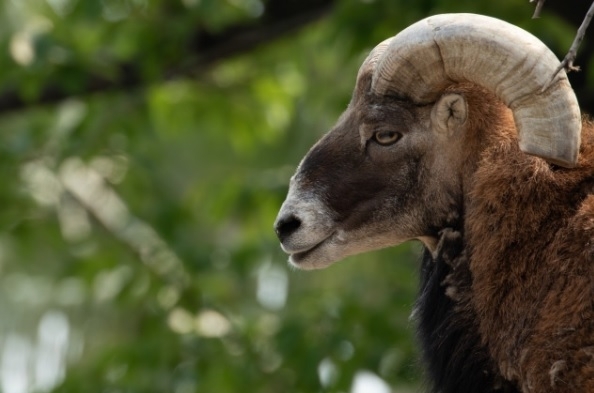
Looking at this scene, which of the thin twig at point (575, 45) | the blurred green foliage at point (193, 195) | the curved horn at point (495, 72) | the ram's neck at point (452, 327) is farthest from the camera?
the blurred green foliage at point (193, 195)

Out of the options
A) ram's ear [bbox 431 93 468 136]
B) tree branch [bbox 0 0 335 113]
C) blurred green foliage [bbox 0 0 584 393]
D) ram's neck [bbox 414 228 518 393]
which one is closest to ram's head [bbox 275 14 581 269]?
ram's ear [bbox 431 93 468 136]

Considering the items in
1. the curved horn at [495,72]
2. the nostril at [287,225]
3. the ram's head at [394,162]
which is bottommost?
the nostril at [287,225]

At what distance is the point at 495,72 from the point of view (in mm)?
6383

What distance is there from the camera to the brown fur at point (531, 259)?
19.8 feet

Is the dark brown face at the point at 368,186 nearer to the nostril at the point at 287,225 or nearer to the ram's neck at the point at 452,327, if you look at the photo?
the nostril at the point at 287,225

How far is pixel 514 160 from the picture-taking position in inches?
258

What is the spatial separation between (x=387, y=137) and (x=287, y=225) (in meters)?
0.62

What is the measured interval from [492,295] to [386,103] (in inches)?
41.2

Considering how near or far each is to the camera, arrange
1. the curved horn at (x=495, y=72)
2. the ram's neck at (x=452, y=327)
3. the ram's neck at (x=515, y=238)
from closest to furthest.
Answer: the curved horn at (x=495, y=72) < the ram's neck at (x=515, y=238) < the ram's neck at (x=452, y=327)

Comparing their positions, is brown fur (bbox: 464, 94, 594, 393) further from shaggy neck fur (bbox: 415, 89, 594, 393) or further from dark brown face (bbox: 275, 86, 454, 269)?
dark brown face (bbox: 275, 86, 454, 269)

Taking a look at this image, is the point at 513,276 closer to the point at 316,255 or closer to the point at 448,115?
the point at 448,115

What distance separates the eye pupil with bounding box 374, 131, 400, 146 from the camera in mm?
6785

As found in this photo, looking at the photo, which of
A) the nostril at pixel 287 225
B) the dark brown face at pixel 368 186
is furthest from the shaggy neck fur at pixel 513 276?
the nostril at pixel 287 225

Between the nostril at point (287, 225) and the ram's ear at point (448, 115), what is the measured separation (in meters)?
0.78
